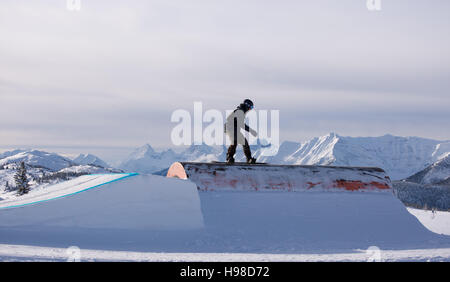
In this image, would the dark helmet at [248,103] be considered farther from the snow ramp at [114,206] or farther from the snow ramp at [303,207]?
the snow ramp at [114,206]

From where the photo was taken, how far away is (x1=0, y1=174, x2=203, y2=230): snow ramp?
1172 centimetres

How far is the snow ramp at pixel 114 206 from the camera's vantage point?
38.4ft

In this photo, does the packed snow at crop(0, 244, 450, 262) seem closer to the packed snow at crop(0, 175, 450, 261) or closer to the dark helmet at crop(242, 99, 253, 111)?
the packed snow at crop(0, 175, 450, 261)

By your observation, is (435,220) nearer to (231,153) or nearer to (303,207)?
(303,207)

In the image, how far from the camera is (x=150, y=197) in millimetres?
13039

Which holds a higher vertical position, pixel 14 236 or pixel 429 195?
pixel 14 236

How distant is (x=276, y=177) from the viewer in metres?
14.8

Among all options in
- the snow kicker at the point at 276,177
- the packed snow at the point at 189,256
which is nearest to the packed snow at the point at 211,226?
the packed snow at the point at 189,256

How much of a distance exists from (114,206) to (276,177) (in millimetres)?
4963

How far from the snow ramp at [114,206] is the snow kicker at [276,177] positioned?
29.7 inches

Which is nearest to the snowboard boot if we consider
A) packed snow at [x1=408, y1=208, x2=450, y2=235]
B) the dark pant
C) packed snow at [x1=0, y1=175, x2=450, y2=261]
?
the dark pant
